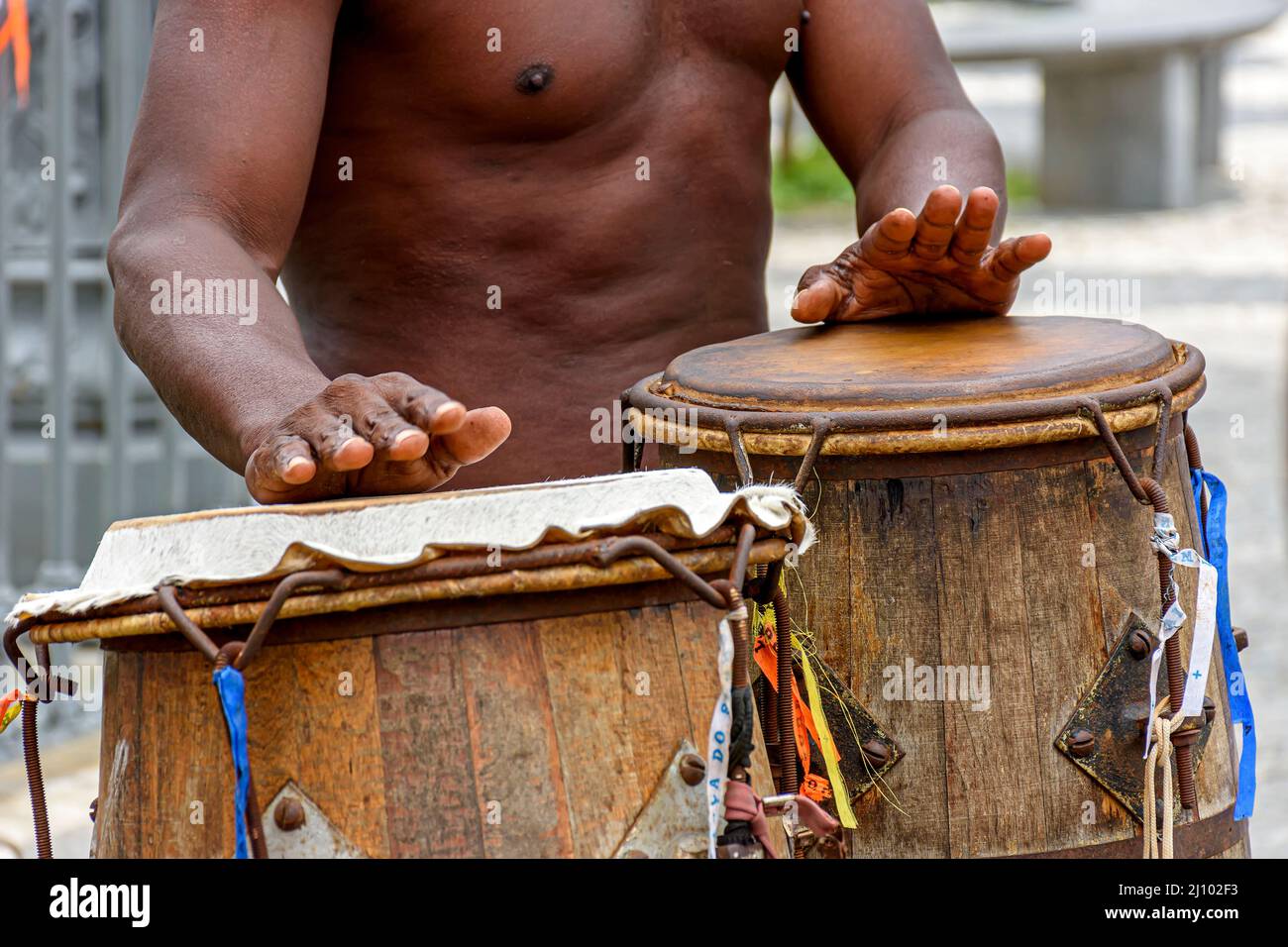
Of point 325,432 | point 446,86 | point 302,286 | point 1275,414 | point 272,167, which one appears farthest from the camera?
point 1275,414

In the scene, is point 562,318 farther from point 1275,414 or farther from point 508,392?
point 1275,414

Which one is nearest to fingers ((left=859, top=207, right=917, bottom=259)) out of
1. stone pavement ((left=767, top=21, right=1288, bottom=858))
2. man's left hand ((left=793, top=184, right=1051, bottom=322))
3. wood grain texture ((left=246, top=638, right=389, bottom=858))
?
man's left hand ((left=793, top=184, right=1051, bottom=322))

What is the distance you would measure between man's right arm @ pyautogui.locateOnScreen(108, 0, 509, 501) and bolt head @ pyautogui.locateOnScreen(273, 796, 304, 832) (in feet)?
0.86

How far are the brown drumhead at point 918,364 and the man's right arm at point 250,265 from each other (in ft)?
1.42

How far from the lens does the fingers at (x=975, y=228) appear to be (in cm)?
182

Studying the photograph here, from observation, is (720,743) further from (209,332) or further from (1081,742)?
(209,332)

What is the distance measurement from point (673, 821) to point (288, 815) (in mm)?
305

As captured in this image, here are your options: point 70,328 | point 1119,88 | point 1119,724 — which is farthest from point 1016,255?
point 1119,88

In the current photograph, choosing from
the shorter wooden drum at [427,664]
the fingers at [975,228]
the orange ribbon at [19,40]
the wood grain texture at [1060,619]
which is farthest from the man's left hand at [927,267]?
the orange ribbon at [19,40]

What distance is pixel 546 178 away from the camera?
2111mm

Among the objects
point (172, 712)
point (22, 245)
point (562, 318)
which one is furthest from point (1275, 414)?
point (172, 712)

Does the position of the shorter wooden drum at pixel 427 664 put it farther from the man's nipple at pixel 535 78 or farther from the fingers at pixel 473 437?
the man's nipple at pixel 535 78

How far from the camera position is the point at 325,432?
140 cm
